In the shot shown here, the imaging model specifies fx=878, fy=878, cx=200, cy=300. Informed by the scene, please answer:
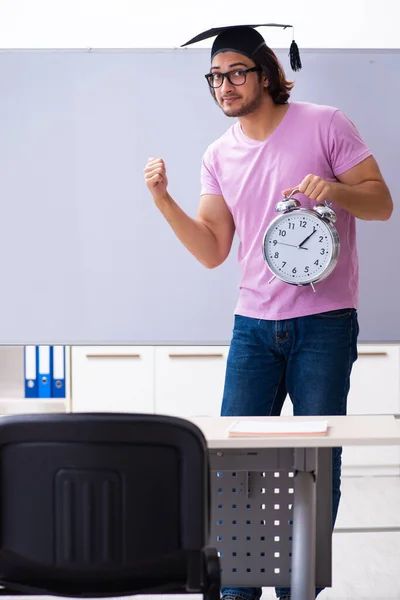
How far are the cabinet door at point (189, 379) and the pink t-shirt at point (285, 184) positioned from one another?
4.15 ft

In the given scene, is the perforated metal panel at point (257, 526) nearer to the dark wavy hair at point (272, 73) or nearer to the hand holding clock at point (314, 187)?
the hand holding clock at point (314, 187)

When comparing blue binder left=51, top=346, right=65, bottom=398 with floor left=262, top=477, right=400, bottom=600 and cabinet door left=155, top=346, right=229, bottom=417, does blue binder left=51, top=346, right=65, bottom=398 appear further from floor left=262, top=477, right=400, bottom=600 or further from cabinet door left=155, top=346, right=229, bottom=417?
floor left=262, top=477, right=400, bottom=600

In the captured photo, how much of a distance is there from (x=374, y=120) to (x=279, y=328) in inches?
55.5

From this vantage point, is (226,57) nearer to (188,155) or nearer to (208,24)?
(188,155)

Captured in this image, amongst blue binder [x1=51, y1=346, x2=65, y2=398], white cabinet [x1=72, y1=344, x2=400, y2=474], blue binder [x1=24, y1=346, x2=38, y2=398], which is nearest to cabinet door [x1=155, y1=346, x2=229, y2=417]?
white cabinet [x1=72, y1=344, x2=400, y2=474]

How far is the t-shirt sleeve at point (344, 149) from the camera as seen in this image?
2.40m

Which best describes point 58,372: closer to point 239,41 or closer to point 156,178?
point 156,178

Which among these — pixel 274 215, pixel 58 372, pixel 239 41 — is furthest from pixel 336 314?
pixel 58 372

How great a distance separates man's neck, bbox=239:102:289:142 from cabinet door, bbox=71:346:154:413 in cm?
145

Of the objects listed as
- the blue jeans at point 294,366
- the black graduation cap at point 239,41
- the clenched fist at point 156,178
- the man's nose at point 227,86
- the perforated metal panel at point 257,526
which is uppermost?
the black graduation cap at point 239,41

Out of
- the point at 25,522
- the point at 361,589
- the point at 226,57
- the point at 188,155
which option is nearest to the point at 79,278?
the point at 188,155

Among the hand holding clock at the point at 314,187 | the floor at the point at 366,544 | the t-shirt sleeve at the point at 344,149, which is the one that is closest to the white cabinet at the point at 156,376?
the floor at the point at 366,544

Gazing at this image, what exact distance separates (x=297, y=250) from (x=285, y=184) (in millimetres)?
196

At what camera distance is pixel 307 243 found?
2508mm
